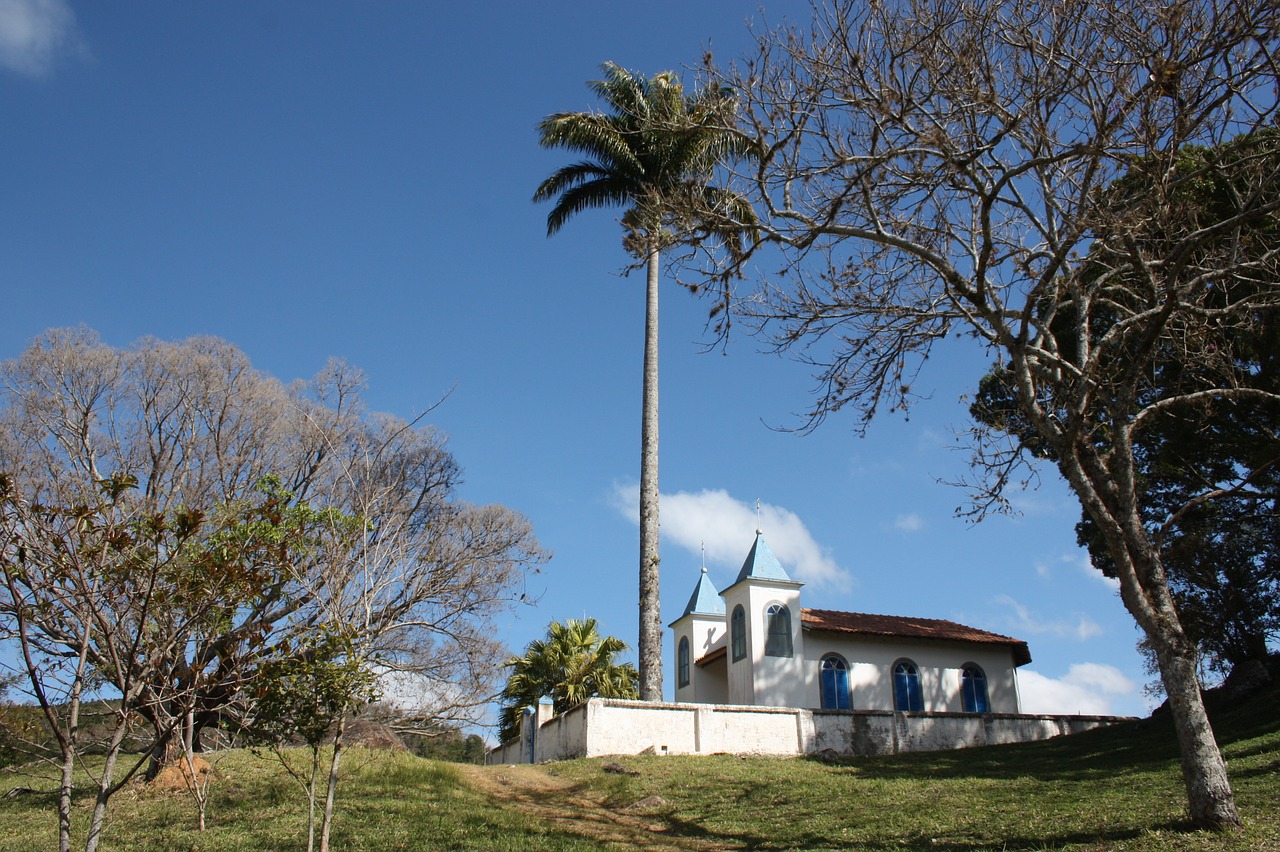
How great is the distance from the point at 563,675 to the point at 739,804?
1590 centimetres

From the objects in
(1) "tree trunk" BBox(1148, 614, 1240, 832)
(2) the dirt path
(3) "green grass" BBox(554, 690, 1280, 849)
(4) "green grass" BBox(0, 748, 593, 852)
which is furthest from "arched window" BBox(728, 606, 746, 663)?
(1) "tree trunk" BBox(1148, 614, 1240, 832)

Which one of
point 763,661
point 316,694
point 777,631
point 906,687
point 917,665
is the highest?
point 777,631

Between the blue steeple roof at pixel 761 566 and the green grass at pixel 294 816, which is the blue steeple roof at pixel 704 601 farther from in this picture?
the green grass at pixel 294 816

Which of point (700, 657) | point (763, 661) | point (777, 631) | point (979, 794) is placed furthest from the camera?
point (700, 657)

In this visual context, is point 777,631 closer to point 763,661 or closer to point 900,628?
point 763,661

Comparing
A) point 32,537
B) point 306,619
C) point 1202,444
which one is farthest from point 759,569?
point 32,537

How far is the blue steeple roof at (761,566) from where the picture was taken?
26547mm

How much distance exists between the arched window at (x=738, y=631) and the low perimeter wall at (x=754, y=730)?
4843 millimetres

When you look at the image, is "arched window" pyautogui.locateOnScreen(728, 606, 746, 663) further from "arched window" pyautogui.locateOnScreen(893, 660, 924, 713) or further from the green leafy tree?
the green leafy tree

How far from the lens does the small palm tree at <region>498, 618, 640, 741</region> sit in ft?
95.3

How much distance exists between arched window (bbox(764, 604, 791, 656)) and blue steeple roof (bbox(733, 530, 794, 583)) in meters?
0.89

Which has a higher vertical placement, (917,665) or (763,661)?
(917,665)


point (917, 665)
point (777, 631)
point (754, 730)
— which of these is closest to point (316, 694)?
point (754, 730)

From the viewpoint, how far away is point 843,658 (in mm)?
26391
